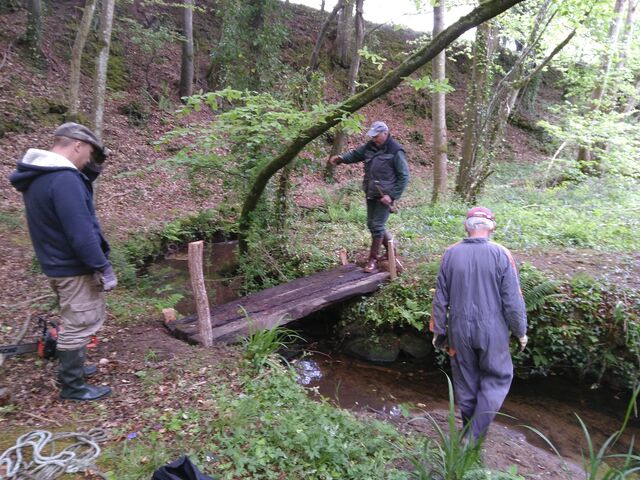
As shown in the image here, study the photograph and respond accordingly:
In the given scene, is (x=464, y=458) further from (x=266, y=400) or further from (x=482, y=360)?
(x=266, y=400)

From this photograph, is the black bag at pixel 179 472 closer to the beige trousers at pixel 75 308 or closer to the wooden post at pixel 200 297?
the beige trousers at pixel 75 308

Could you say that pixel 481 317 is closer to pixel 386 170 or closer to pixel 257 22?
pixel 386 170

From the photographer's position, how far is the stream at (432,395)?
5.02 m

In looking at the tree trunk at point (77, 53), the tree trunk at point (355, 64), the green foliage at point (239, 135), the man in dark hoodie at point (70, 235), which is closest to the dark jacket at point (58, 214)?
the man in dark hoodie at point (70, 235)

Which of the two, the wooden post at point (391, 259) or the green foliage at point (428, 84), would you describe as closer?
the green foliage at point (428, 84)

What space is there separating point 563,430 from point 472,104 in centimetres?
853

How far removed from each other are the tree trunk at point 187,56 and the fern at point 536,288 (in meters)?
13.6

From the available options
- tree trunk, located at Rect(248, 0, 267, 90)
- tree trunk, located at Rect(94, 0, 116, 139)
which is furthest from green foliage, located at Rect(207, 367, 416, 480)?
tree trunk, located at Rect(248, 0, 267, 90)

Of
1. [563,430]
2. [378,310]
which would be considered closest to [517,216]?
[378,310]

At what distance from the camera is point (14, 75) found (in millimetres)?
12586

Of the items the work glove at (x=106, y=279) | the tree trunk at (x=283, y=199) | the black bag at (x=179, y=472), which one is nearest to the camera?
the black bag at (x=179, y=472)

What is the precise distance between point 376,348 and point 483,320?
3.07m

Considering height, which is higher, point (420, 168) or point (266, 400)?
point (420, 168)

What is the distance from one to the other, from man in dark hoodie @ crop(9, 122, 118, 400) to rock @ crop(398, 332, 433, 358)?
418 cm
